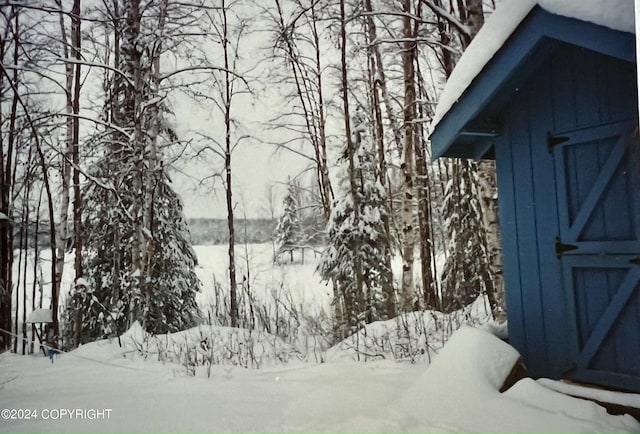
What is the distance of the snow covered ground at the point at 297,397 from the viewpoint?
164 centimetres

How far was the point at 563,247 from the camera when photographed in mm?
1896

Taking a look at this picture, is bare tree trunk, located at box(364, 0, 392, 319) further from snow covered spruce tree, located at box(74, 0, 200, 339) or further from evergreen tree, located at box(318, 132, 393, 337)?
snow covered spruce tree, located at box(74, 0, 200, 339)

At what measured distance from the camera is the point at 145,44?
2775 millimetres

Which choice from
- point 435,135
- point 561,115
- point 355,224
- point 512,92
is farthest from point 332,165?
point 561,115

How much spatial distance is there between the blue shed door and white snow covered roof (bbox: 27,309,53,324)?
2.76 m

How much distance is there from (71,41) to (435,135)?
227 centimetres

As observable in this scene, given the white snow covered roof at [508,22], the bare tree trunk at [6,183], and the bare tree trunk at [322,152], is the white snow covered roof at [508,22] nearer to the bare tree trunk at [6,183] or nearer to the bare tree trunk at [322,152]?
the bare tree trunk at [322,152]

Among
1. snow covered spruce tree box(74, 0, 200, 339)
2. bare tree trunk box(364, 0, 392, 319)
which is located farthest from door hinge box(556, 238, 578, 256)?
snow covered spruce tree box(74, 0, 200, 339)

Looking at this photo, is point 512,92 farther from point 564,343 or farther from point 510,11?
point 564,343

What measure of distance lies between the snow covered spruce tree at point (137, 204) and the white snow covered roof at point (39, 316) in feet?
0.77

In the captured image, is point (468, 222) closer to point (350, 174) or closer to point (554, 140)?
point (350, 174)

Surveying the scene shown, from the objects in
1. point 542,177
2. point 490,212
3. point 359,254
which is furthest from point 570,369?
point 359,254

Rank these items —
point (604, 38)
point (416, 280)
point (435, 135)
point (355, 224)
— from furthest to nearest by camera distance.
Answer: point (416, 280) < point (355, 224) < point (435, 135) < point (604, 38)

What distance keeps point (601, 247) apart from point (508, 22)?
1061mm
